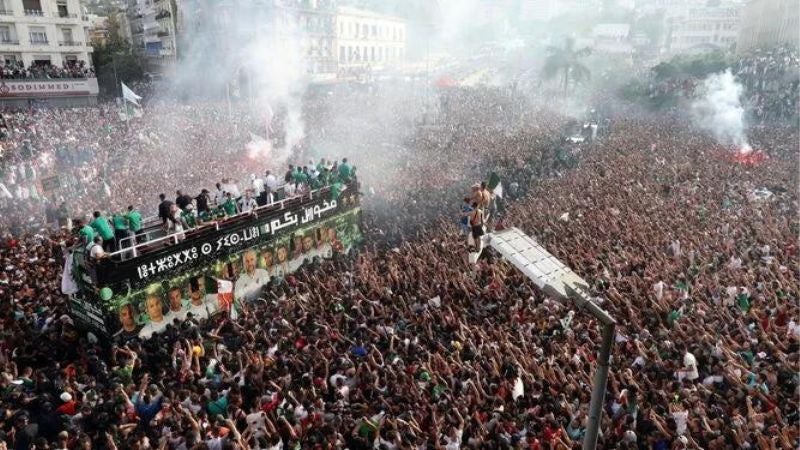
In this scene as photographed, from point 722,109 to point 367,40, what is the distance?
111ft

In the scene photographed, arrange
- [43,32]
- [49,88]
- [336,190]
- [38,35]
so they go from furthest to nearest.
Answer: [43,32]
[38,35]
[49,88]
[336,190]

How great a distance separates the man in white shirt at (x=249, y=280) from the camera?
1326 cm

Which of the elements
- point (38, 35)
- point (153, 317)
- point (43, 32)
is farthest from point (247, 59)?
point (153, 317)

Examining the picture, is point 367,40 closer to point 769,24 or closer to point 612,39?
point 769,24

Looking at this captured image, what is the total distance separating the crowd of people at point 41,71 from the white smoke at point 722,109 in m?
35.2

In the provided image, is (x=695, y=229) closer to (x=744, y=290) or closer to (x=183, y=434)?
(x=744, y=290)

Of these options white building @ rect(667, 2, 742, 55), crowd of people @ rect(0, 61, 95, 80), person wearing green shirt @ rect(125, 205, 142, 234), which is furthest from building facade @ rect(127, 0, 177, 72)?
white building @ rect(667, 2, 742, 55)

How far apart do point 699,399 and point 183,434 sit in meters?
6.72

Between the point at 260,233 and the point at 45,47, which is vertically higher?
the point at 45,47

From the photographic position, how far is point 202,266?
40.5 ft

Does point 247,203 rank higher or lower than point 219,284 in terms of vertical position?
higher

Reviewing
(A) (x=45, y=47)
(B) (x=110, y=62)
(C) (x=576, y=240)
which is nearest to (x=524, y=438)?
(C) (x=576, y=240)

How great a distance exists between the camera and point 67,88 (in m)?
33.2

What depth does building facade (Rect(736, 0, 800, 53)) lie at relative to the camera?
189ft
